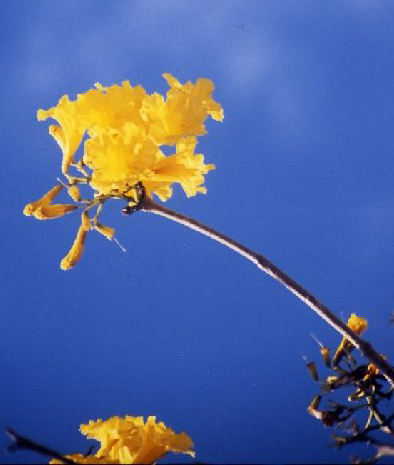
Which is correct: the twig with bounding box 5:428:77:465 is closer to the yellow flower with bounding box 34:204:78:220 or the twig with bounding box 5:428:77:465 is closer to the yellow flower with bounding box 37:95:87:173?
the yellow flower with bounding box 34:204:78:220

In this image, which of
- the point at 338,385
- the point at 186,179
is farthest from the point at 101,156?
the point at 338,385

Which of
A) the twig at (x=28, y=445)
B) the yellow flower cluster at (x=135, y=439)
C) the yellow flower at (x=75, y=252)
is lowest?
the twig at (x=28, y=445)

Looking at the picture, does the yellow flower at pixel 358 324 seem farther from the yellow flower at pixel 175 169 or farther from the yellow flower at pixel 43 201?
the yellow flower at pixel 43 201

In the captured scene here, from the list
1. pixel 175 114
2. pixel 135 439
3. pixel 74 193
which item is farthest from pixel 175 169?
pixel 135 439

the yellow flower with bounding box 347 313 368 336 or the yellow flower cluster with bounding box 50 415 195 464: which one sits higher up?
the yellow flower with bounding box 347 313 368 336

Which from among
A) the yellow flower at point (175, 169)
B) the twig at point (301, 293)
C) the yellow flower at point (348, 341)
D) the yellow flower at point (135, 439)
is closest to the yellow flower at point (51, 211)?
the yellow flower at point (175, 169)

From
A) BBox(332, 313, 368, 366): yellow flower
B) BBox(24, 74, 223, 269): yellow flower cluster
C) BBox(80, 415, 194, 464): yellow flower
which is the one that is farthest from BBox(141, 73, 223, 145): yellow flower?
BBox(332, 313, 368, 366): yellow flower

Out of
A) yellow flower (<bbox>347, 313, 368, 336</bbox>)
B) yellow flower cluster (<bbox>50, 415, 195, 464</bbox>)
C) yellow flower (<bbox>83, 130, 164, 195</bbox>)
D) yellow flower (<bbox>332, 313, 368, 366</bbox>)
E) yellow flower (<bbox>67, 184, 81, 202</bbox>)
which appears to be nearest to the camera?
yellow flower cluster (<bbox>50, 415, 195, 464</bbox>)

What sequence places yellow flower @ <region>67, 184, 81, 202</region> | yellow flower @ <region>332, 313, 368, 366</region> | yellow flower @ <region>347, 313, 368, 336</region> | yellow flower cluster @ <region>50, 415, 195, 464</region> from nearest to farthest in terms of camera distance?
yellow flower cluster @ <region>50, 415, 195, 464</region>
yellow flower @ <region>67, 184, 81, 202</region>
yellow flower @ <region>332, 313, 368, 366</region>
yellow flower @ <region>347, 313, 368, 336</region>

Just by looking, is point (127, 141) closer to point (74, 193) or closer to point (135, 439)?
point (74, 193)
